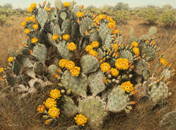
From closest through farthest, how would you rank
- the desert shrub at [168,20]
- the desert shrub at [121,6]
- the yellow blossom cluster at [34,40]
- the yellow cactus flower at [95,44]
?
1. the yellow cactus flower at [95,44]
2. the yellow blossom cluster at [34,40]
3. the desert shrub at [168,20]
4. the desert shrub at [121,6]

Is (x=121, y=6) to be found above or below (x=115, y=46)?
above

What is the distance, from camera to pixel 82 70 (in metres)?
2.90

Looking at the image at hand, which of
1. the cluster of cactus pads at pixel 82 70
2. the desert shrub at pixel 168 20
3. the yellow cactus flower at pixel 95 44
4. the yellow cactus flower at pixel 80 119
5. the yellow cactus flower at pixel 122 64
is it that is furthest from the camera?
Result: the desert shrub at pixel 168 20

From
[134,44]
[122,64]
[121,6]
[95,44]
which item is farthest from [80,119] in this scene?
[121,6]

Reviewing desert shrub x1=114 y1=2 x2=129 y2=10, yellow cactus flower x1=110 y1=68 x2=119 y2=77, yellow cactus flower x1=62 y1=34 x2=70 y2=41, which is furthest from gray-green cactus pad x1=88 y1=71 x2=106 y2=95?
desert shrub x1=114 y1=2 x2=129 y2=10

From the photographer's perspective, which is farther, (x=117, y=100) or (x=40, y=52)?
(x=40, y=52)

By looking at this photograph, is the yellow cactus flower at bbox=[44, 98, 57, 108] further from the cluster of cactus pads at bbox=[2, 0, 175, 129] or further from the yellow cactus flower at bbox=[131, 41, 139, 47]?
the yellow cactus flower at bbox=[131, 41, 139, 47]

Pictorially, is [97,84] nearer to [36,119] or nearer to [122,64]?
[122,64]

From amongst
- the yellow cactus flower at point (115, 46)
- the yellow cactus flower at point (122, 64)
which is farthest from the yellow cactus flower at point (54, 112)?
the yellow cactus flower at point (115, 46)

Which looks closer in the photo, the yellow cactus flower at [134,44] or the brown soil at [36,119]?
the brown soil at [36,119]

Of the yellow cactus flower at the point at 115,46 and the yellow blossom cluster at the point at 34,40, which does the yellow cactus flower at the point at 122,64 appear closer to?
the yellow cactus flower at the point at 115,46

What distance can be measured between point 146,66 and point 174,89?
0.44 m

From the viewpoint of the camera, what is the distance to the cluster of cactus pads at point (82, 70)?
2596 millimetres

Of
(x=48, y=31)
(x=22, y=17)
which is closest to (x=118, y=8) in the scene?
(x=22, y=17)
